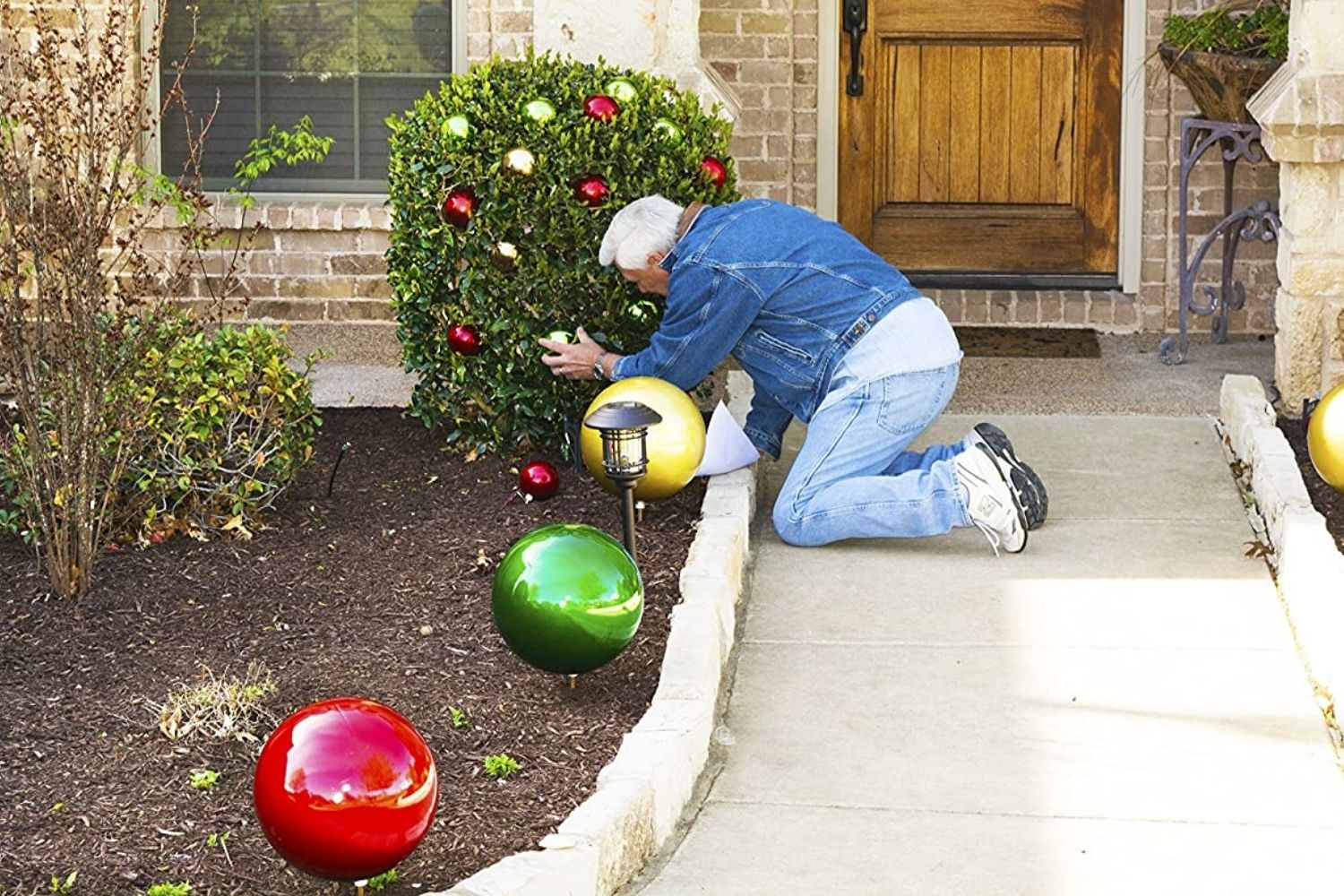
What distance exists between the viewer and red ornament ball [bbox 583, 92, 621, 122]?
21.8 feet

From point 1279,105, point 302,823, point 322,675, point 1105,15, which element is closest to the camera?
point 302,823

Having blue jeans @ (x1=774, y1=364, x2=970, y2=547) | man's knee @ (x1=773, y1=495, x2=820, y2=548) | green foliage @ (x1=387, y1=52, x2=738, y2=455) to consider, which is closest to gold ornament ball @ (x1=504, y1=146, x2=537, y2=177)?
green foliage @ (x1=387, y1=52, x2=738, y2=455)

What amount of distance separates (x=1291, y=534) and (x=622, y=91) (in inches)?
105

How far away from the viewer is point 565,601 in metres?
4.64

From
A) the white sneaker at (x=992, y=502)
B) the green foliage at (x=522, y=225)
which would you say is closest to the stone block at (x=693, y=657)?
the white sneaker at (x=992, y=502)

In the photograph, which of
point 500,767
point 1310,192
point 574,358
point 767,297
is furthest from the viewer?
point 1310,192

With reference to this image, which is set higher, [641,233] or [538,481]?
[641,233]

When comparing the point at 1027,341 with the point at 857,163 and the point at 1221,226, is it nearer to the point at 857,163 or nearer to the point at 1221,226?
the point at 1221,226

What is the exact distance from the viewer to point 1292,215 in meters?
7.48

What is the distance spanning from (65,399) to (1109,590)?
9.66 ft

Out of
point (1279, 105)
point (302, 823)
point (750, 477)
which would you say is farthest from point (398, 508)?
point (1279, 105)

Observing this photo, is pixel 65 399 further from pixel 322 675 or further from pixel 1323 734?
pixel 1323 734

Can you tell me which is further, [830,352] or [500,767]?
[830,352]

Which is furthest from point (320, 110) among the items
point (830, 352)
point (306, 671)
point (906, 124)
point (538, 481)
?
point (306, 671)
